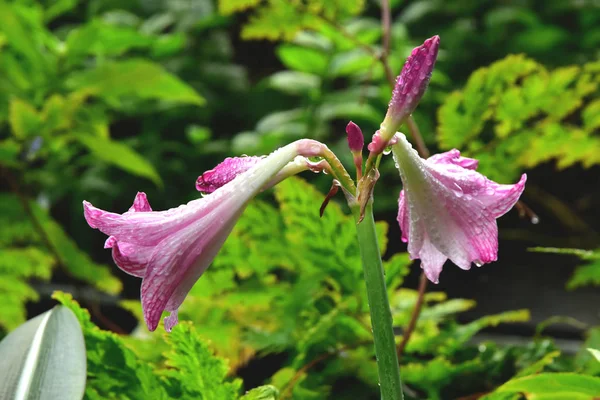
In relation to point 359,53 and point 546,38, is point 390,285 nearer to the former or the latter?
point 359,53

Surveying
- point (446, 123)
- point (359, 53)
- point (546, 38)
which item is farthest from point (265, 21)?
point (546, 38)

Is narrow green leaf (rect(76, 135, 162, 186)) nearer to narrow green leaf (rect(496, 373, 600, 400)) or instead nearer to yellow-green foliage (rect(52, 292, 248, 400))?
yellow-green foliage (rect(52, 292, 248, 400))

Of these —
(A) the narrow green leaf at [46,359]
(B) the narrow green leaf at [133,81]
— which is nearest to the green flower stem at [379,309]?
(A) the narrow green leaf at [46,359]

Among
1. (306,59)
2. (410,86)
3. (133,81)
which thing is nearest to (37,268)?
(133,81)

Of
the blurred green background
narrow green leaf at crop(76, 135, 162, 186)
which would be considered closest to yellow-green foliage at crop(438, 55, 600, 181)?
the blurred green background

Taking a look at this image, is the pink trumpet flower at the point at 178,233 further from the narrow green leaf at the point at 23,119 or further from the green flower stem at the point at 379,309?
the narrow green leaf at the point at 23,119
